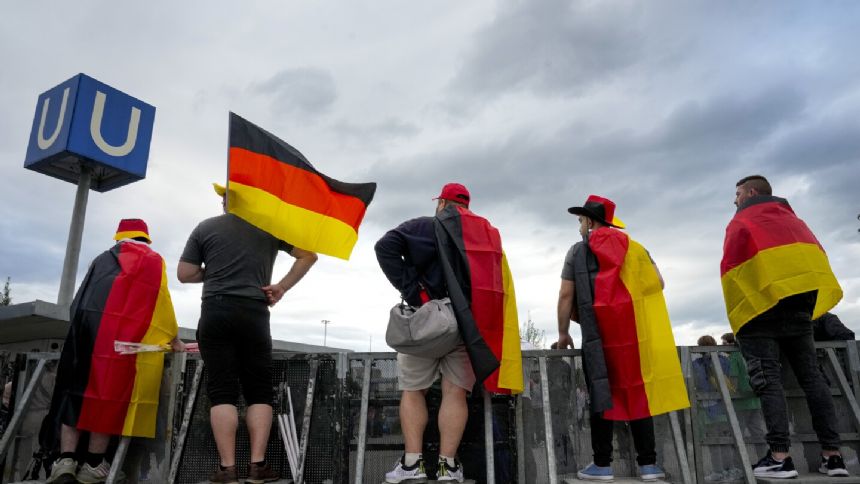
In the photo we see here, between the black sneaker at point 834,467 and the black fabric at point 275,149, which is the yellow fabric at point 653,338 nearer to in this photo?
the black sneaker at point 834,467

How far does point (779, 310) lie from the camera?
394 centimetres

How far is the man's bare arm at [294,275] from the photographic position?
12.7ft

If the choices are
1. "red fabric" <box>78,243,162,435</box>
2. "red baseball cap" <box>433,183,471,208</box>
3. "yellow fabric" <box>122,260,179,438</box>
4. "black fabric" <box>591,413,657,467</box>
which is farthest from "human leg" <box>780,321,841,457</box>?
"red fabric" <box>78,243,162,435</box>

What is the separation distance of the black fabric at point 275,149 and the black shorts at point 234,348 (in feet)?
3.98

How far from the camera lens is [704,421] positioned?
4074mm

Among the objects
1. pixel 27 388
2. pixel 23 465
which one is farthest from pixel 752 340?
pixel 23 465

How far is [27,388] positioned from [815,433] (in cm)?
608

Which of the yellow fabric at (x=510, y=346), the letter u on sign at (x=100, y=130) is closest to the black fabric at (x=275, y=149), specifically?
the yellow fabric at (x=510, y=346)

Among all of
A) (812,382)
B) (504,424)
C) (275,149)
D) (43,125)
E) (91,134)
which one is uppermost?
(43,125)

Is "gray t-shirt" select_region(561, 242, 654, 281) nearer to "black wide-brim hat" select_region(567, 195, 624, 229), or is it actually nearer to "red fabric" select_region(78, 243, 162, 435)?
"black wide-brim hat" select_region(567, 195, 624, 229)

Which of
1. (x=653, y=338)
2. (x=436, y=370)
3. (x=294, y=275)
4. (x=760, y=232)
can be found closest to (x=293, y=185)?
(x=294, y=275)

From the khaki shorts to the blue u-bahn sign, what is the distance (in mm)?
8596

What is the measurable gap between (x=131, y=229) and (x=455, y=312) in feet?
9.57

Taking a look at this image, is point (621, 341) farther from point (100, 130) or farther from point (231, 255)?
point (100, 130)
